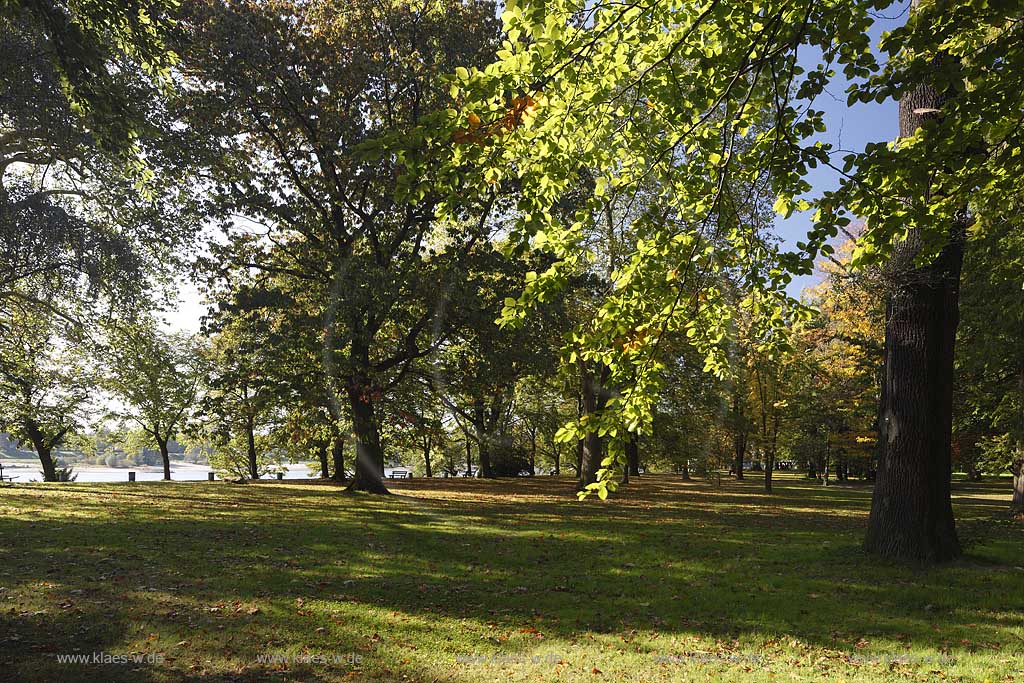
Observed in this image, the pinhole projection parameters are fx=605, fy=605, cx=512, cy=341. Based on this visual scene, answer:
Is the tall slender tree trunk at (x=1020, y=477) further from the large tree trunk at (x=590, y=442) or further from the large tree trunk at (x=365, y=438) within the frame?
the large tree trunk at (x=365, y=438)

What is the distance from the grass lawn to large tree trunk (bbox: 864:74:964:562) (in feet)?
2.09

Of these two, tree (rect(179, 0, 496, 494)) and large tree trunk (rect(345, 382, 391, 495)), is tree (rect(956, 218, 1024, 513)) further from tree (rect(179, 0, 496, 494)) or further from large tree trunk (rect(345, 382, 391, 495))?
large tree trunk (rect(345, 382, 391, 495))

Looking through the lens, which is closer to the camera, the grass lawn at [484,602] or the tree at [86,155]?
the grass lawn at [484,602]

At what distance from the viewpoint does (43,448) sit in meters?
33.7

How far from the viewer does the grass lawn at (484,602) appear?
6.04 meters

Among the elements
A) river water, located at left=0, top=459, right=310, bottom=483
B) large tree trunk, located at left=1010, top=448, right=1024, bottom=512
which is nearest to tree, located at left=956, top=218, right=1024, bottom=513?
large tree trunk, located at left=1010, top=448, right=1024, bottom=512

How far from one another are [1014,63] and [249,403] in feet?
63.8

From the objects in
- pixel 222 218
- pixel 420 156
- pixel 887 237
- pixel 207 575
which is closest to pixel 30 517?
pixel 207 575

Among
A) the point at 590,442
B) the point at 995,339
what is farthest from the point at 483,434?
the point at 995,339

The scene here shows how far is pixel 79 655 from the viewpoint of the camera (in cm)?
577

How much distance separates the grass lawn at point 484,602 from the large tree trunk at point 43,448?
22.1 metres

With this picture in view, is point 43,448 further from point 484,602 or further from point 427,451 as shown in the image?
point 484,602

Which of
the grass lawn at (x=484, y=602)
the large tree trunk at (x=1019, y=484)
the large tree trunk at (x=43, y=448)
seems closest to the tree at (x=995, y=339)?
the large tree trunk at (x=1019, y=484)

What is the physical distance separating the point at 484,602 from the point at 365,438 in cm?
1172
